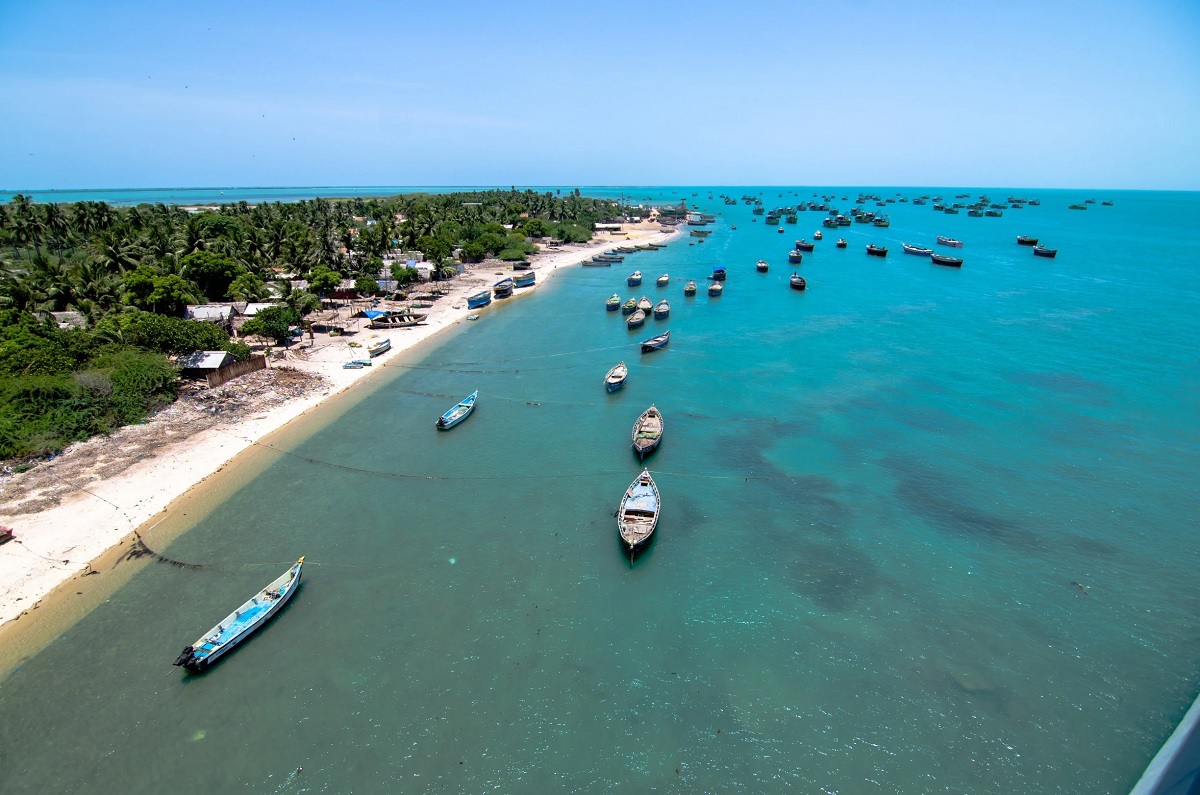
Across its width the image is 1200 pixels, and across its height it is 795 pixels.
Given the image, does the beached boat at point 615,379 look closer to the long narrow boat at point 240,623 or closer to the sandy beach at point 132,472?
the sandy beach at point 132,472

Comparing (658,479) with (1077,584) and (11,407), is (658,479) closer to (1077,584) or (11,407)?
(1077,584)

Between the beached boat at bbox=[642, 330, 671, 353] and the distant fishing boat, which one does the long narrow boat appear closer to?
the beached boat at bbox=[642, 330, 671, 353]

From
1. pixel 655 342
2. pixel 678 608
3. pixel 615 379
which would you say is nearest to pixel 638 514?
pixel 678 608

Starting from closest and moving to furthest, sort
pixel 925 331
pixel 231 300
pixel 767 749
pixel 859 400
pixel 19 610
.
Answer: pixel 767 749 < pixel 19 610 < pixel 859 400 < pixel 231 300 < pixel 925 331

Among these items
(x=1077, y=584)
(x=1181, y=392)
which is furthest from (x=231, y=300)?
(x=1181, y=392)

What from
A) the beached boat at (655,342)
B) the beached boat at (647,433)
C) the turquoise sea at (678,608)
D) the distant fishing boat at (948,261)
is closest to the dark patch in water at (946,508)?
the turquoise sea at (678,608)

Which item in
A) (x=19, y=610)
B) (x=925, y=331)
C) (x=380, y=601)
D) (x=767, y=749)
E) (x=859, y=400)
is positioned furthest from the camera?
(x=925, y=331)
